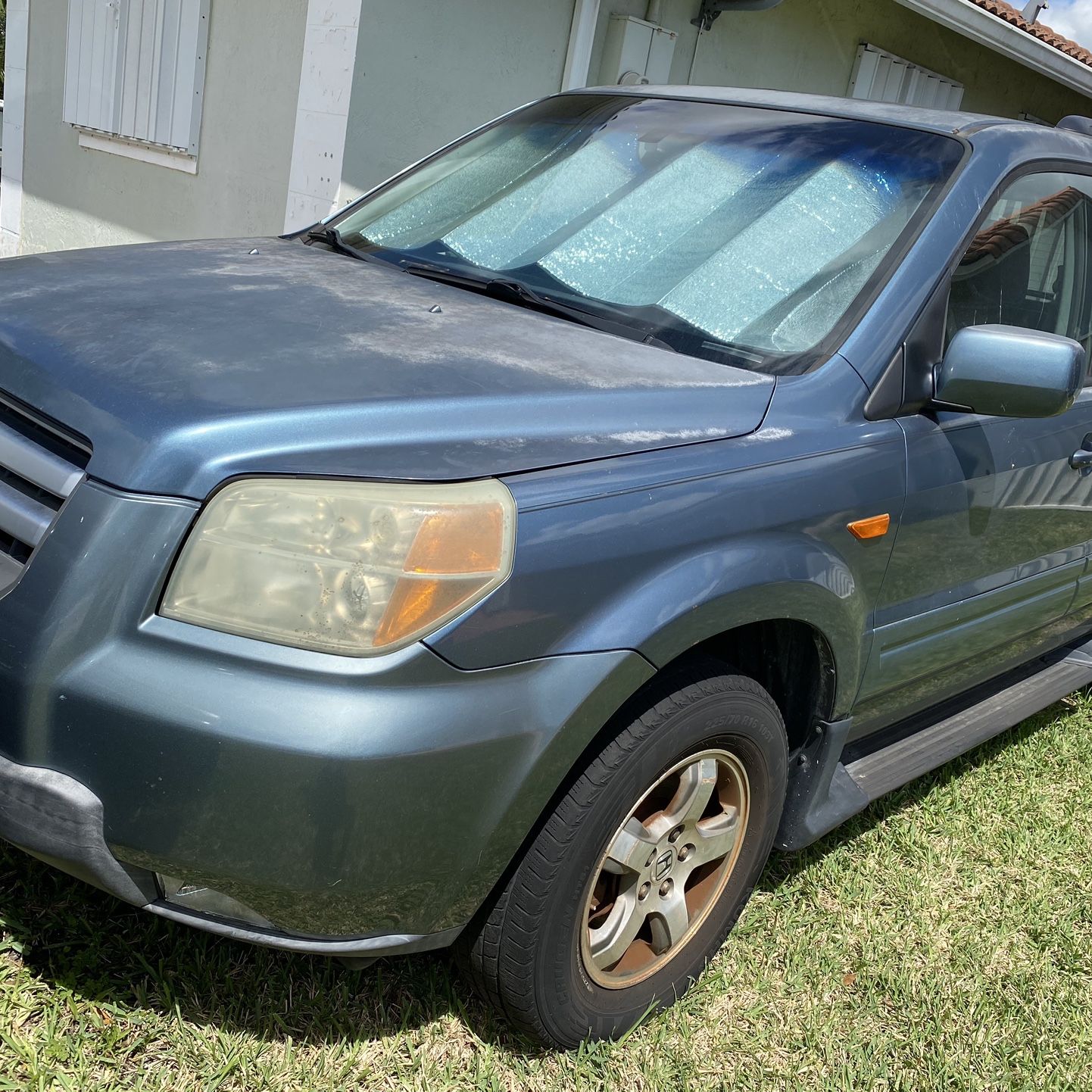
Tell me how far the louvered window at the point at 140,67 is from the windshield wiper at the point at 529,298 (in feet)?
17.3

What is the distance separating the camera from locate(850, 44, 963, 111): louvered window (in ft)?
31.0

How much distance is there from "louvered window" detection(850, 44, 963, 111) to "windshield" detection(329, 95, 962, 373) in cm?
709

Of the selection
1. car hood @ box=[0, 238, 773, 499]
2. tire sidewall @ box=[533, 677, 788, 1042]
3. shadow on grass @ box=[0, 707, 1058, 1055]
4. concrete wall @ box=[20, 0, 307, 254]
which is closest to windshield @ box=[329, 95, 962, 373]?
car hood @ box=[0, 238, 773, 499]

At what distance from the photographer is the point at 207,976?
7.17ft

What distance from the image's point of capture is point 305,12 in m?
6.27

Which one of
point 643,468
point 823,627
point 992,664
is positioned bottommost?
point 992,664

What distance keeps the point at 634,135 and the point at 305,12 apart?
159 inches

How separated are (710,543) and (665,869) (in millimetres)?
675

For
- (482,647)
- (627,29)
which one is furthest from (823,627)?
(627,29)

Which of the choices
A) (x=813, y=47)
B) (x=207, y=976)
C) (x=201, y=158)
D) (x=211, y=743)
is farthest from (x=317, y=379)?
(x=813, y=47)

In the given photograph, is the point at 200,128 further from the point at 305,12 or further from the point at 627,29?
the point at 627,29

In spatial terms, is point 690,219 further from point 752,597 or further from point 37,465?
point 37,465

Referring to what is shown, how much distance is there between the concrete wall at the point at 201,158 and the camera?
6621mm

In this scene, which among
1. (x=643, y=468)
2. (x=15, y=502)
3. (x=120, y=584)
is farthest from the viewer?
(x=643, y=468)
